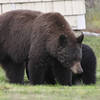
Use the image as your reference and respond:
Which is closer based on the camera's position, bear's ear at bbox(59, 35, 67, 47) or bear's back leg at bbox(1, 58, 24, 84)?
bear's ear at bbox(59, 35, 67, 47)

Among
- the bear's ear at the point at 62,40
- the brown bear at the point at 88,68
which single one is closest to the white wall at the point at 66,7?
the brown bear at the point at 88,68

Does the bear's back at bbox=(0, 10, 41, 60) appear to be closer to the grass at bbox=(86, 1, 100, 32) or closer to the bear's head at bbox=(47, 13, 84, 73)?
the bear's head at bbox=(47, 13, 84, 73)

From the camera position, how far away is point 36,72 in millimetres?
9992

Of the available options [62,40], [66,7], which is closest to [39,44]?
[62,40]

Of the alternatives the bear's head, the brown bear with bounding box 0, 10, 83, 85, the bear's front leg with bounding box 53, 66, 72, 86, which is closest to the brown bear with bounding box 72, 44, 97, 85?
the brown bear with bounding box 0, 10, 83, 85

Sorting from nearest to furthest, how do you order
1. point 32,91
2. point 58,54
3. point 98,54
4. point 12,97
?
point 12,97
point 32,91
point 58,54
point 98,54

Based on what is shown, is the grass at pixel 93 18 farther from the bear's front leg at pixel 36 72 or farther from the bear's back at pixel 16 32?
the bear's front leg at pixel 36 72

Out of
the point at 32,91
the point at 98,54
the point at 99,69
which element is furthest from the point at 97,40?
the point at 32,91

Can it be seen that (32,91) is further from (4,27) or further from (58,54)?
(4,27)

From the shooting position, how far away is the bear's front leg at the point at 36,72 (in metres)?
9.92

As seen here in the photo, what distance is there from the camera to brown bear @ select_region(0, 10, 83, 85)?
9.83 m

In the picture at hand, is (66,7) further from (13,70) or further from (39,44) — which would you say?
(39,44)

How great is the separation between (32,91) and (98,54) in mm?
10439

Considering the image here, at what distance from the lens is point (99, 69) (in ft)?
50.4
